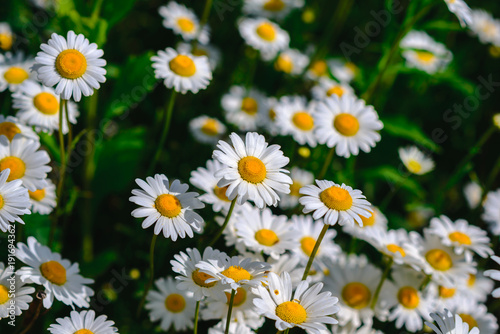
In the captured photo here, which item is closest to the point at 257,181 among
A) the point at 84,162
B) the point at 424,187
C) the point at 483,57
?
the point at 84,162

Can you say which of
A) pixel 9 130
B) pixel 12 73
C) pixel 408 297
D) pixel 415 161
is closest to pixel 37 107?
pixel 9 130

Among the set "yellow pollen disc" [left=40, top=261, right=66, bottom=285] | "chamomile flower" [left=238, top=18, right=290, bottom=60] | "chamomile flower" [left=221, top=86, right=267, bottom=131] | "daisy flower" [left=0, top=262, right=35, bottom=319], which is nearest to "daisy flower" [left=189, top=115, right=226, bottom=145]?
"chamomile flower" [left=221, top=86, right=267, bottom=131]

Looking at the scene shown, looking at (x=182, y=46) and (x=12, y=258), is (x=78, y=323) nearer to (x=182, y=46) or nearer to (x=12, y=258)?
(x=12, y=258)

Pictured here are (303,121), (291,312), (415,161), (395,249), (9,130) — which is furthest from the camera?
(415,161)

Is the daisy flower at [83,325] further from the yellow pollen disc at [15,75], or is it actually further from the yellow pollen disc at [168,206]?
the yellow pollen disc at [15,75]

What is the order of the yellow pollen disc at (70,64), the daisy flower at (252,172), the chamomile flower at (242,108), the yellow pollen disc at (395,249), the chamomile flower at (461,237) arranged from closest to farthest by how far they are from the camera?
the daisy flower at (252,172), the yellow pollen disc at (70,64), the yellow pollen disc at (395,249), the chamomile flower at (461,237), the chamomile flower at (242,108)

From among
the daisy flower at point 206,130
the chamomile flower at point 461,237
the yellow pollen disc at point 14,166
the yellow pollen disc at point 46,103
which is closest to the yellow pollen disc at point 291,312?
the chamomile flower at point 461,237

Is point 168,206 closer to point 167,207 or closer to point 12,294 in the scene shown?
point 167,207
